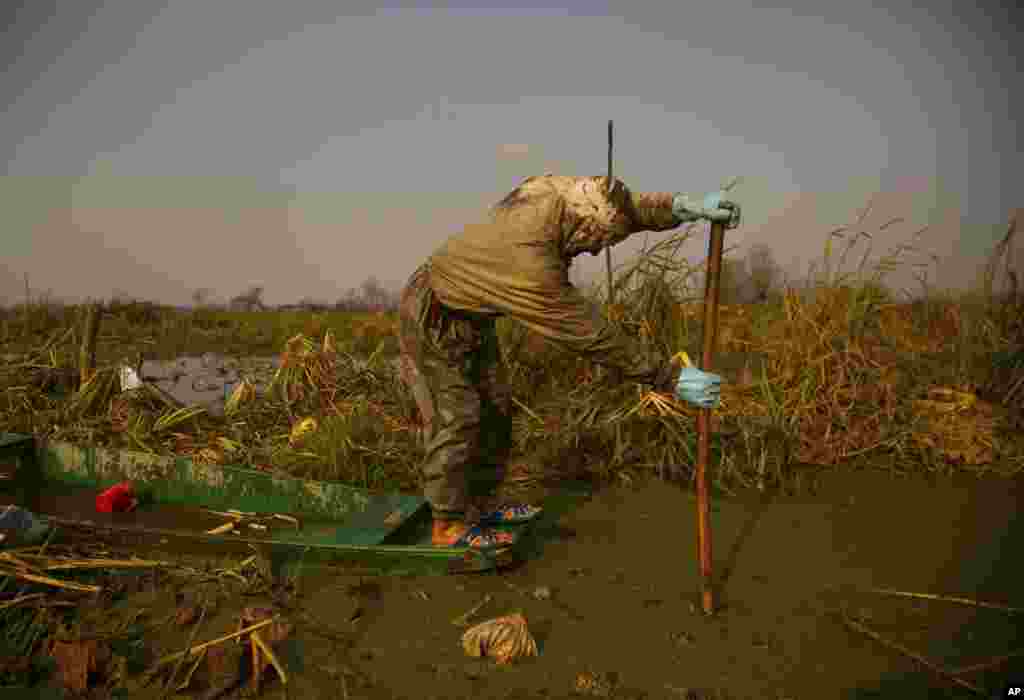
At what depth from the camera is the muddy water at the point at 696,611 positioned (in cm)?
258

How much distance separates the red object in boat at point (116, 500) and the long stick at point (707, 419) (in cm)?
330

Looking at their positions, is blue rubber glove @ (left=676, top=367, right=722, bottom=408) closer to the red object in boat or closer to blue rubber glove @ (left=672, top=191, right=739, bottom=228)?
blue rubber glove @ (left=672, top=191, right=739, bottom=228)

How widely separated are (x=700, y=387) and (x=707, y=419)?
20 cm

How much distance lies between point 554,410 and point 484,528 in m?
1.39

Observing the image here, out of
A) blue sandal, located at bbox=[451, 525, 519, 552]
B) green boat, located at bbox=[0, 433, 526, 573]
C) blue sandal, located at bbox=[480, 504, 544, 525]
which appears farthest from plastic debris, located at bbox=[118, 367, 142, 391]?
blue sandal, located at bbox=[451, 525, 519, 552]

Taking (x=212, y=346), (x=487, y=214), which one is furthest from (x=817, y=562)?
(x=212, y=346)

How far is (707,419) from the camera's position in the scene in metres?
2.91

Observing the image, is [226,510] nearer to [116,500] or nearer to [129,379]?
[116,500]

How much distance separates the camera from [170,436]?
5141 mm

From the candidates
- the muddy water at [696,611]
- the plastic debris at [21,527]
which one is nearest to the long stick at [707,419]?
the muddy water at [696,611]

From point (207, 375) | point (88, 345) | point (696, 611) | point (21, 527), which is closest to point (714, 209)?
point (696, 611)

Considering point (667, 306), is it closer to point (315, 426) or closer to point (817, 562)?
point (817, 562)

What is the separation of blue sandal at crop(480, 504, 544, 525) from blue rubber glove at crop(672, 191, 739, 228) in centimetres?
175

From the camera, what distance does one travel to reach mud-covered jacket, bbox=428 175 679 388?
9.53 feet
